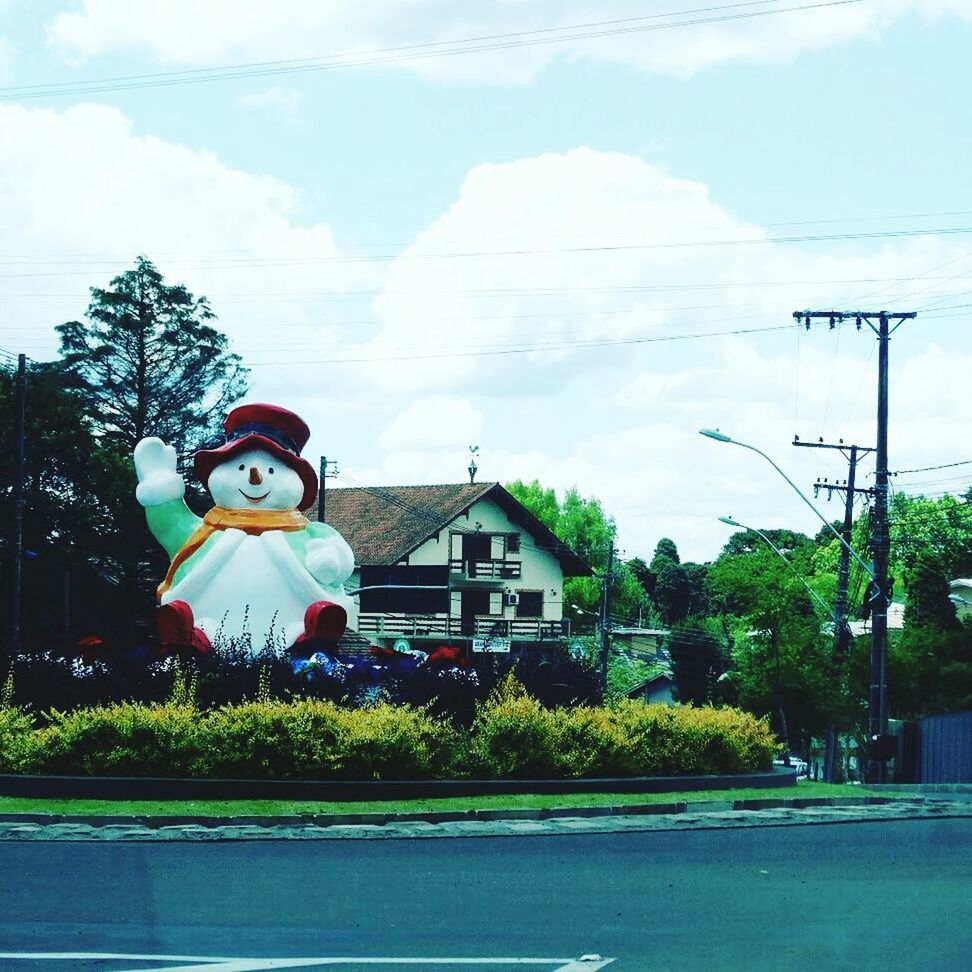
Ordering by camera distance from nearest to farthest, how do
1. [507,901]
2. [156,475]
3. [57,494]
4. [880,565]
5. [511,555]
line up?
[507,901]
[156,475]
[880,565]
[57,494]
[511,555]

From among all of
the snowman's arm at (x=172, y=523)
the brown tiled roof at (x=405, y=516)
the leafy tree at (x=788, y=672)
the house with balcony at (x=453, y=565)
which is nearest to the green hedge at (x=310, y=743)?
the snowman's arm at (x=172, y=523)

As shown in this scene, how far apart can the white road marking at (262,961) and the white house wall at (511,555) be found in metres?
51.7

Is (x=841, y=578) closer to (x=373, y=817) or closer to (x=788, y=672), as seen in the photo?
(x=788, y=672)

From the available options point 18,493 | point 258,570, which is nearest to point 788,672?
point 18,493

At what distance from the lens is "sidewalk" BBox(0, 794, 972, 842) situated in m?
15.8

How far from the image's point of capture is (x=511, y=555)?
64.6 metres

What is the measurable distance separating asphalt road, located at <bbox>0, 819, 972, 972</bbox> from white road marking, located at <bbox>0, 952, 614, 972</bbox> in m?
0.14

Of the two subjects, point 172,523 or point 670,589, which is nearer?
point 172,523

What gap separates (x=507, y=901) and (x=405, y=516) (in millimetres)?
52464

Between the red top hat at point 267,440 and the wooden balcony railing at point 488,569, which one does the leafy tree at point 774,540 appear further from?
the red top hat at point 267,440

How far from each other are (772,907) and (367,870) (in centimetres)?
366

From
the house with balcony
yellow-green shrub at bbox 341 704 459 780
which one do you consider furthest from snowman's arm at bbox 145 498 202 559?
the house with balcony

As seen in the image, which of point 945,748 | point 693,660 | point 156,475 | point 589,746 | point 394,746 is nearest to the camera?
point 394,746

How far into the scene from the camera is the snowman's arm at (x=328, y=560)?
25.6 metres
